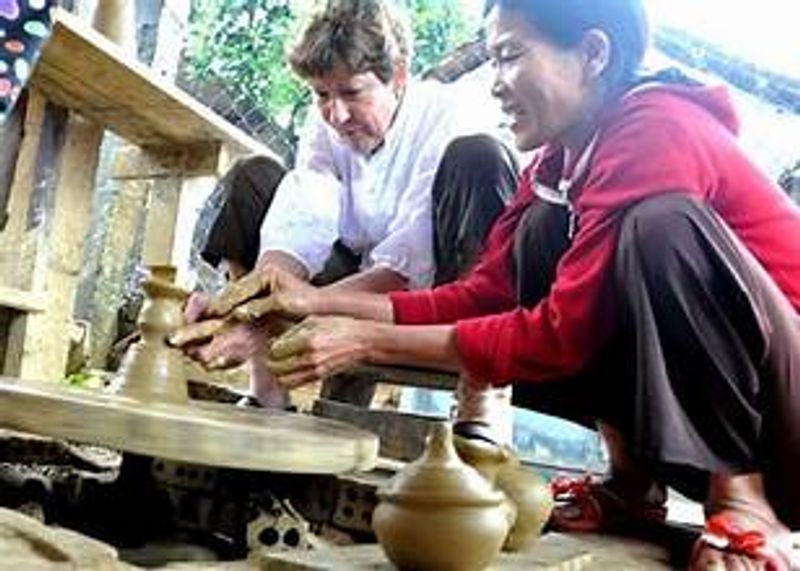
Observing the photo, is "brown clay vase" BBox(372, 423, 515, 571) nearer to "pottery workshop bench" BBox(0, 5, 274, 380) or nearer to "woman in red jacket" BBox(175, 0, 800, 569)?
"woman in red jacket" BBox(175, 0, 800, 569)

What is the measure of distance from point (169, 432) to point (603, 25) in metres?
1.11

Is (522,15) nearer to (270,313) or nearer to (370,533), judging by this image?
(270,313)

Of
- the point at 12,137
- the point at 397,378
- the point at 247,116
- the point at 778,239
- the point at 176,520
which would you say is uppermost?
the point at 247,116

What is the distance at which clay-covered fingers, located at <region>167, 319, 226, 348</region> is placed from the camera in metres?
1.87

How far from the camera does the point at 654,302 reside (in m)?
1.66

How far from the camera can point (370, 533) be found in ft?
5.83

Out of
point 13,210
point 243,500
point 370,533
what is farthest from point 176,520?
point 13,210

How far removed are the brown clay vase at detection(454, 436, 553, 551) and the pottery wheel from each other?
0.76 feet

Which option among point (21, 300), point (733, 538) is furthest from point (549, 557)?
point (21, 300)

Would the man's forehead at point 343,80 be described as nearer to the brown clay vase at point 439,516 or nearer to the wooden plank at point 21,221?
the wooden plank at point 21,221

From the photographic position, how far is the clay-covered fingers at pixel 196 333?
6.15 ft

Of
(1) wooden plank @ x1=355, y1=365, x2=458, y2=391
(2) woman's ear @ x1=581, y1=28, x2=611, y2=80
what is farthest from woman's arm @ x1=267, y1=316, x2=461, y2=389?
(1) wooden plank @ x1=355, y1=365, x2=458, y2=391

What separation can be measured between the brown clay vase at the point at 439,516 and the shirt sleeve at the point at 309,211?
159 cm

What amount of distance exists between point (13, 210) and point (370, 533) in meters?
1.97
